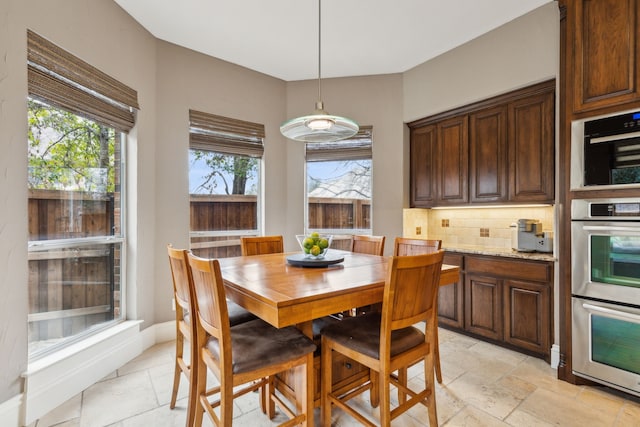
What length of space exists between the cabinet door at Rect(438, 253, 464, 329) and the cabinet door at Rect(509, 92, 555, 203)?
0.80 m

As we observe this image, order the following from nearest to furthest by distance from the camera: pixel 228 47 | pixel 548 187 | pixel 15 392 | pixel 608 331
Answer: pixel 15 392 → pixel 608 331 → pixel 548 187 → pixel 228 47

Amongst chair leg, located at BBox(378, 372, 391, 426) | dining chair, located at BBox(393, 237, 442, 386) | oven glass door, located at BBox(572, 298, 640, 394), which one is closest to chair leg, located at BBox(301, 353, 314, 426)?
chair leg, located at BBox(378, 372, 391, 426)

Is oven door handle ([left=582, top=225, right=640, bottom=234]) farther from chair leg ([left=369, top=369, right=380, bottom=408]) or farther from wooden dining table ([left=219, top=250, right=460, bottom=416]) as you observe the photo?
chair leg ([left=369, top=369, right=380, bottom=408])

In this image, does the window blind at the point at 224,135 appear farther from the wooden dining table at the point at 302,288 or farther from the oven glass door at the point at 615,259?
the oven glass door at the point at 615,259

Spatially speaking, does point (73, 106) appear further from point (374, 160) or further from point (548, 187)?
point (548, 187)

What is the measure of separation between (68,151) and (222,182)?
1484mm

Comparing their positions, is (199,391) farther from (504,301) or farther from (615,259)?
(615,259)

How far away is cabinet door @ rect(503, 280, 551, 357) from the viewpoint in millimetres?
2531

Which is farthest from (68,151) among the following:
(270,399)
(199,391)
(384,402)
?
(384,402)

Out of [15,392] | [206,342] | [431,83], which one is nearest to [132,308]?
[15,392]

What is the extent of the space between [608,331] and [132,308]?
12.1ft

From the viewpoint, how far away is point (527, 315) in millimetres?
2635

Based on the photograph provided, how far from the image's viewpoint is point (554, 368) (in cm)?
243

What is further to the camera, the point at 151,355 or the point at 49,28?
the point at 151,355
